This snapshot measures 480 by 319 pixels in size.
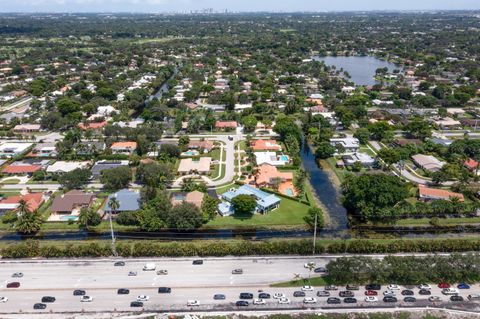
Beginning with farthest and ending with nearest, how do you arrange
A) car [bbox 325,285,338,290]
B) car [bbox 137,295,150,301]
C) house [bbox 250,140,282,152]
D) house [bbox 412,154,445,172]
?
1. house [bbox 250,140,282,152]
2. house [bbox 412,154,445,172]
3. car [bbox 325,285,338,290]
4. car [bbox 137,295,150,301]

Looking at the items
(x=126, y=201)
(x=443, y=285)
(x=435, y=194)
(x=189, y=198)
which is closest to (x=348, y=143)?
(x=435, y=194)

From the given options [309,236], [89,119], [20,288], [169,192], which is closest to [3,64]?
[89,119]

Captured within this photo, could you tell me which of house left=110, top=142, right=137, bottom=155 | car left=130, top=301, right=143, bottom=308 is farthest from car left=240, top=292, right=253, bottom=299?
house left=110, top=142, right=137, bottom=155

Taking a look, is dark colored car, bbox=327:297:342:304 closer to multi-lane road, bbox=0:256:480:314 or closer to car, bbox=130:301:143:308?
multi-lane road, bbox=0:256:480:314

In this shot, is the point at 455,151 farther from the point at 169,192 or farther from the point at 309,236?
the point at 169,192

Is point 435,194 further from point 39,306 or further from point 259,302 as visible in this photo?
point 39,306

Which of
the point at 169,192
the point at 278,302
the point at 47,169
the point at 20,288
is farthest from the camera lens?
the point at 47,169
